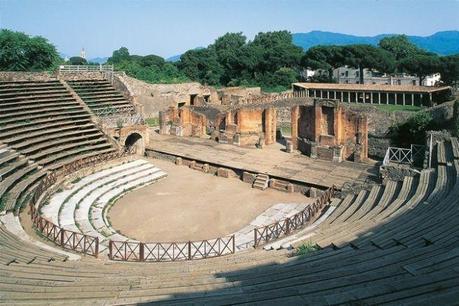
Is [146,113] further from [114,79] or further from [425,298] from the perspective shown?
[425,298]

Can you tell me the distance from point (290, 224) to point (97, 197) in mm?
9211

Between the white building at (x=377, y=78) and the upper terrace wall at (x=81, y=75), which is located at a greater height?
the white building at (x=377, y=78)

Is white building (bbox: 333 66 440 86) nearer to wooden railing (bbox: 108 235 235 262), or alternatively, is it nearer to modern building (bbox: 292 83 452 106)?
modern building (bbox: 292 83 452 106)

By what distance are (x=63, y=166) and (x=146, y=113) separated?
22615 millimetres

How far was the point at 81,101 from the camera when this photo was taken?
93.8ft

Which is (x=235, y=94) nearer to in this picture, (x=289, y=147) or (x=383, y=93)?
(x=383, y=93)

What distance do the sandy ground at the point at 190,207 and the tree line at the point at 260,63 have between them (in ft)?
79.2

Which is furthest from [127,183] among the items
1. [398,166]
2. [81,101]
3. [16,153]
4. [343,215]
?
[398,166]

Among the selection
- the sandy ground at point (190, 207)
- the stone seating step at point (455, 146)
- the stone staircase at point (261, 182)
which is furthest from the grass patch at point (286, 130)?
the stone seating step at point (455, 146)

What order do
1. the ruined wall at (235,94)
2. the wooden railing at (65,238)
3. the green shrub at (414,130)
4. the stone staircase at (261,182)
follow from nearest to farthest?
the wooden railing at (65,238), the stone staircase at (261,182), the green shrub at (414,130), the ruined wall at (235,94)

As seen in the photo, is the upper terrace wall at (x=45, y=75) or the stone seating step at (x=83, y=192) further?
the upper terrace wall at (x=45, y=75)

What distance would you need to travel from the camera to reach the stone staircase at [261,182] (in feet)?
71.0

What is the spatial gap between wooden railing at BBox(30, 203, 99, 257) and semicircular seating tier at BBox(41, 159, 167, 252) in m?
0.53

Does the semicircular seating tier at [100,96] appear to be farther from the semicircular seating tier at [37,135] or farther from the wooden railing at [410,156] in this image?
the wooden railing at [410,156]
